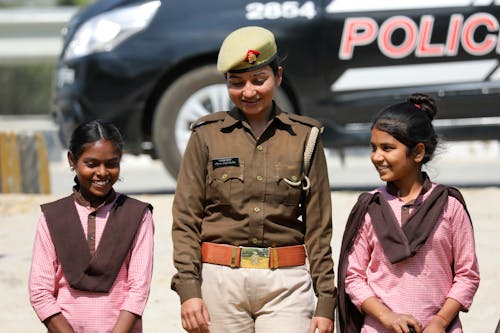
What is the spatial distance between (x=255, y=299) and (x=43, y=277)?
0.69 m

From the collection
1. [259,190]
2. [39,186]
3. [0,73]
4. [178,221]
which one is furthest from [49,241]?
[0,73]

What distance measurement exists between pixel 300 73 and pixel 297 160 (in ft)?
16.1

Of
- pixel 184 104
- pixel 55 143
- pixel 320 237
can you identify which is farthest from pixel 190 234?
pixel 55 143

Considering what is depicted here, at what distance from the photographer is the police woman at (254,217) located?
12.6ft

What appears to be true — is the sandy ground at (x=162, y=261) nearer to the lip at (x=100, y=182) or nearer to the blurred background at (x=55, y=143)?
the blurred background at (x=55, y=143)

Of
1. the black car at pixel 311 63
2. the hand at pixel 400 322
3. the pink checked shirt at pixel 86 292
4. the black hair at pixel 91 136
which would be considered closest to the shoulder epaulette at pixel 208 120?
the black hair at pixel 91 136

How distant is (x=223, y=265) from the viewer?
3854 mm

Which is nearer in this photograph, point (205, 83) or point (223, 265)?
point (223, 265)

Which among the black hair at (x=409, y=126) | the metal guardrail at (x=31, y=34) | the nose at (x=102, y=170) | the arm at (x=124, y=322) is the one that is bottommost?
the arm at (x=124, y=322)

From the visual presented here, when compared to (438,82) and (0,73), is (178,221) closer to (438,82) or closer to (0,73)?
(438,82)

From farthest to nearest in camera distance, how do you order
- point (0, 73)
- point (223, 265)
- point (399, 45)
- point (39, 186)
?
1. point (0, 73)
2. point (39, 186)
3. point (399, 45)
4. point (223, 265)

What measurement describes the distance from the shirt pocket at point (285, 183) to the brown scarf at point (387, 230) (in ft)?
0.74

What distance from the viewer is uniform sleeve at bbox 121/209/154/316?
12.7ft

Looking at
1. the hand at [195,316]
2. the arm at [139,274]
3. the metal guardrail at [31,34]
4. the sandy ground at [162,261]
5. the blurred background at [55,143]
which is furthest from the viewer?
the metal guardrail at [31,34]
